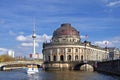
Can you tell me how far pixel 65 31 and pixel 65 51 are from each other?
1703 centimetres

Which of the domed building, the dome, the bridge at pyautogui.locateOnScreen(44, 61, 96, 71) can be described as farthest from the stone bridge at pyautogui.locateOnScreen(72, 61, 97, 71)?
the dome

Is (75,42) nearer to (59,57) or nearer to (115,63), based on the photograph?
(59,57)

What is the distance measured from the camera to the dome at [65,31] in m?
172

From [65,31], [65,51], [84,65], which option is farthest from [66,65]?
[65,31]

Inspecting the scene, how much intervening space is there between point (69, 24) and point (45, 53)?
2320cm

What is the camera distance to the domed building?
154125mm

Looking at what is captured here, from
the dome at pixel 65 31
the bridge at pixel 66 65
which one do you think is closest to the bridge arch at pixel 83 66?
the bridge at pixel 66 65

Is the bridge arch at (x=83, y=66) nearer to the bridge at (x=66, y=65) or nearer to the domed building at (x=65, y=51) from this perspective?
the bridge at (x=66, y=65)

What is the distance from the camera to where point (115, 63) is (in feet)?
312

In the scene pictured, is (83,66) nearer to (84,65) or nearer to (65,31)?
(84,65)

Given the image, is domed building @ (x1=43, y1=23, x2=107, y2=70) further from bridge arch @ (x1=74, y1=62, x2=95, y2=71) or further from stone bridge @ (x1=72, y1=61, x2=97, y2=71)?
bridge arch @ (x1=74, y1=62, x2=95, y2=71)

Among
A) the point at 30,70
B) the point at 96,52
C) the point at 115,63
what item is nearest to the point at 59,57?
the point at 96,52

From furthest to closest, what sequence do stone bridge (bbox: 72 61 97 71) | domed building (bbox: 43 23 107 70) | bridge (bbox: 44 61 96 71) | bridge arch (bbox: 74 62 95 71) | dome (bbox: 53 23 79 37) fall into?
dome (bbox: 53 23 79 37)
domed building (bbox: 43 23 107 70)
bridge arch (bbox: 74 62 95 71)
bridge (bbox: 44 61 96 71)
stone bridge (bbox: 72 61 97 71)

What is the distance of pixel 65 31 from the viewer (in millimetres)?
172250
